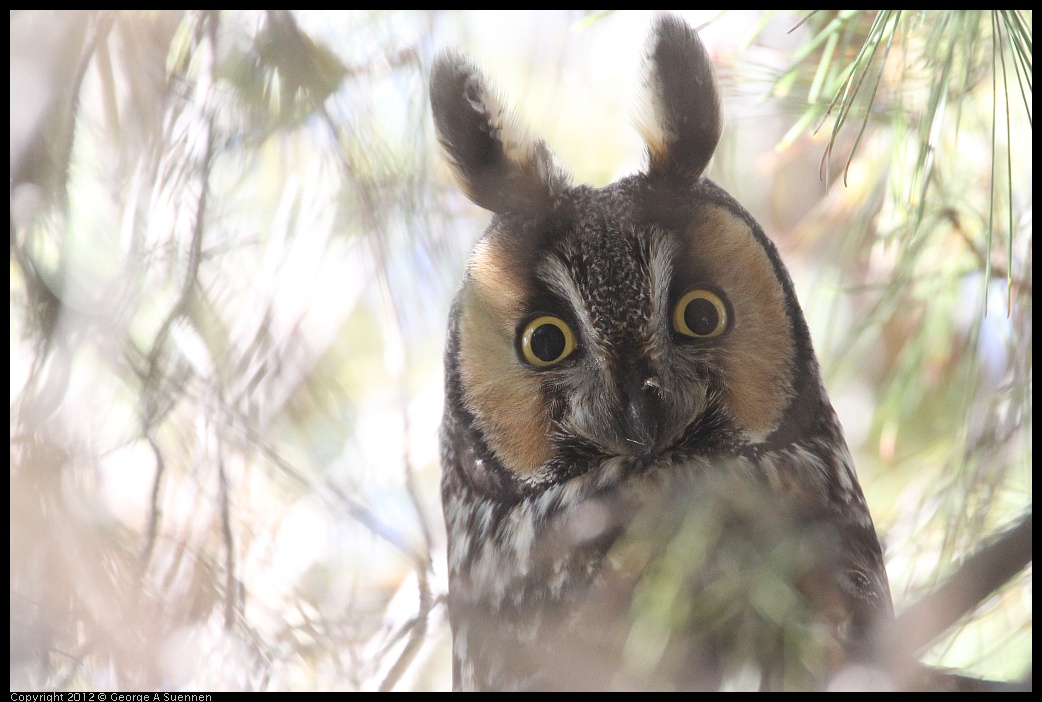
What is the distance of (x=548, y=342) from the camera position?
1.63 meters

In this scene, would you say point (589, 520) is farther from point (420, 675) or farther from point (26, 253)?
point (26, 253)

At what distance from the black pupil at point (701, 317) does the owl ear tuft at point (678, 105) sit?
0.92ft

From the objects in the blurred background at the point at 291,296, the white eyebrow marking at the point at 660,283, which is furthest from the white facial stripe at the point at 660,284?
the blurred background at the point at 291,296

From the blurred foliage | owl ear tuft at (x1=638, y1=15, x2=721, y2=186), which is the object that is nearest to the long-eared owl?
owl ear tuft at (x1=638, y1=15, x2=721, y2=186)

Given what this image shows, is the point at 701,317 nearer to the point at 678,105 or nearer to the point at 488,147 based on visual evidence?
the point at 678,105

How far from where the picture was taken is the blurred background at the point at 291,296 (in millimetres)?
1345

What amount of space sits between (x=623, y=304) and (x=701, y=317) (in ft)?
0.57

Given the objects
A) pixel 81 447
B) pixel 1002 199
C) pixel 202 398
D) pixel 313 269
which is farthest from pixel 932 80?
pixel 81 447

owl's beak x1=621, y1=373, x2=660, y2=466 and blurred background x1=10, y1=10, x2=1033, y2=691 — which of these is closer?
blurred background x1=10, y1=10, x2=1033, y2=691

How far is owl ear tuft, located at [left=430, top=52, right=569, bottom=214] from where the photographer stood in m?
1.67

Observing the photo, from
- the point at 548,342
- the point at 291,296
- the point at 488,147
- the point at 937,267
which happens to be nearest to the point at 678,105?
the point at 488,147

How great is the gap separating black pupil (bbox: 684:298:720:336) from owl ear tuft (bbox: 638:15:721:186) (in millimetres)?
279

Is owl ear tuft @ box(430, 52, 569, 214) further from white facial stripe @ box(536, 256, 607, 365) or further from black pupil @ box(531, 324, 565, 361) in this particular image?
black pupil @ box(531, 324, 565, 361)

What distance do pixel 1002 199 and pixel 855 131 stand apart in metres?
0.38
